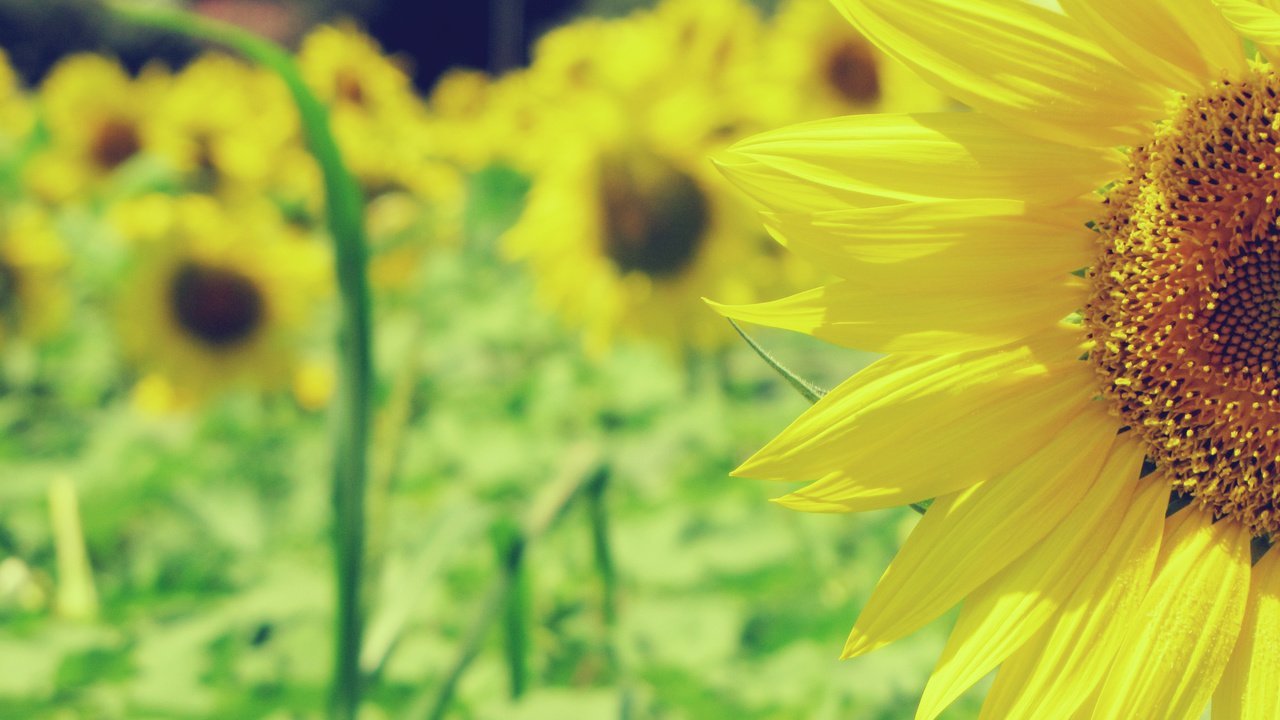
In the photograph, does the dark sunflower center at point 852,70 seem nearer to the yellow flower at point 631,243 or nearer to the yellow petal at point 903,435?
the yellow flower at point 631,243

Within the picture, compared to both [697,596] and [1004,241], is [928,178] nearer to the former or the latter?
[1004,241]

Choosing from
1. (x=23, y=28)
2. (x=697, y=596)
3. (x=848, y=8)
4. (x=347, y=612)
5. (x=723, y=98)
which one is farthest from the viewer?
(x=23, y=28)

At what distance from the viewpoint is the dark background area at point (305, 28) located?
27.6ft

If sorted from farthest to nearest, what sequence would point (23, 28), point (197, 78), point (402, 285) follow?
point (23, 28)
point (197, 78)
point (402, 285)

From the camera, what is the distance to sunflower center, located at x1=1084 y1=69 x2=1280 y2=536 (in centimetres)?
64

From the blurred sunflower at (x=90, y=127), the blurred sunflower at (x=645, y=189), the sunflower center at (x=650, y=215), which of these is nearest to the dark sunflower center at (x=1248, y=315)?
the blurred sunflower at (x=645, y=189)

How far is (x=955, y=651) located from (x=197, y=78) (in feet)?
11.6

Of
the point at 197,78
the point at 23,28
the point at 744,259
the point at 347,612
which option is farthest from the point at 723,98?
the point at 23,28

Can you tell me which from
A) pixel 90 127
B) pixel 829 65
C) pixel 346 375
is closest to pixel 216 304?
pixel 90 127

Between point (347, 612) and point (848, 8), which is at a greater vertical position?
point (848, 8)

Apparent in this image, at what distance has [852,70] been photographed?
2.87 m

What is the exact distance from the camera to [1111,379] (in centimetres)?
67

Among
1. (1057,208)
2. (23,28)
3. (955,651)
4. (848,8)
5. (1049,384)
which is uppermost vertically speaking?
(848,8)

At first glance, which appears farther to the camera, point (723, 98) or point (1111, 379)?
point (723, 98)
